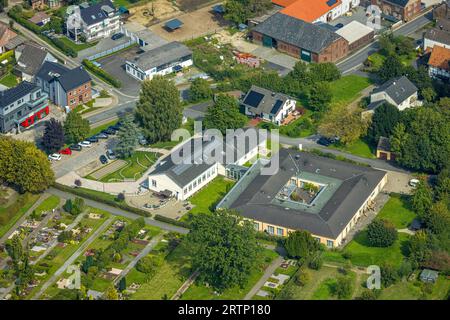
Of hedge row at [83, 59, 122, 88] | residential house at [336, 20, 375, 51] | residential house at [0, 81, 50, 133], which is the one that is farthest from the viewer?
residential house at [336, 20, 375, 51]

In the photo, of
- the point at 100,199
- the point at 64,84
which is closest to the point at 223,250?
the point at 100,199

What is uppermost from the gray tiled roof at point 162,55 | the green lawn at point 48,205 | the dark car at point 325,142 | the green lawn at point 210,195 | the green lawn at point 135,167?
the gray tiled roof at point 162,55

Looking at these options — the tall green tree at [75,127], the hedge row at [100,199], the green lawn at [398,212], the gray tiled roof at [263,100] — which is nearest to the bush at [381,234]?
the green lawn at [398,212]

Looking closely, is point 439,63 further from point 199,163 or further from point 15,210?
point 15,210

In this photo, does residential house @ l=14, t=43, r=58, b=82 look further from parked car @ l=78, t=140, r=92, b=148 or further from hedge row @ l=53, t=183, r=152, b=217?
hedge row @ l=53, t=183, r=152, b=217

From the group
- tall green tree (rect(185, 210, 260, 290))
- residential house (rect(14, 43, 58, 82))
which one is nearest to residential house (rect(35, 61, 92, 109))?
residential house (rect(14, 43, 58, 82))

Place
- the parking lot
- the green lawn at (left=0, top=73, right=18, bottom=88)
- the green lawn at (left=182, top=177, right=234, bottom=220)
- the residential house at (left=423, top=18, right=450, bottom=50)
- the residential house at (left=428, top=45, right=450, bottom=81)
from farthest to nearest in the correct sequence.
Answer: the residential house at (left=423, top=18, right=450, bottom=50)
the green lawn at (left=0, top=73, right=18, bottom=88)
the parking lot
the residential house at (left=428, top=45, right=450, bottom=81)
the green lawn at (left=182, top=177, right=234, bottom=220)

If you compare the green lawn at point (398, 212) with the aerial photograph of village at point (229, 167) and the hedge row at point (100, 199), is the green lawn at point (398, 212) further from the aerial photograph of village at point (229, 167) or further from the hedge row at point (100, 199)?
the hedge row at point (100, 199)
